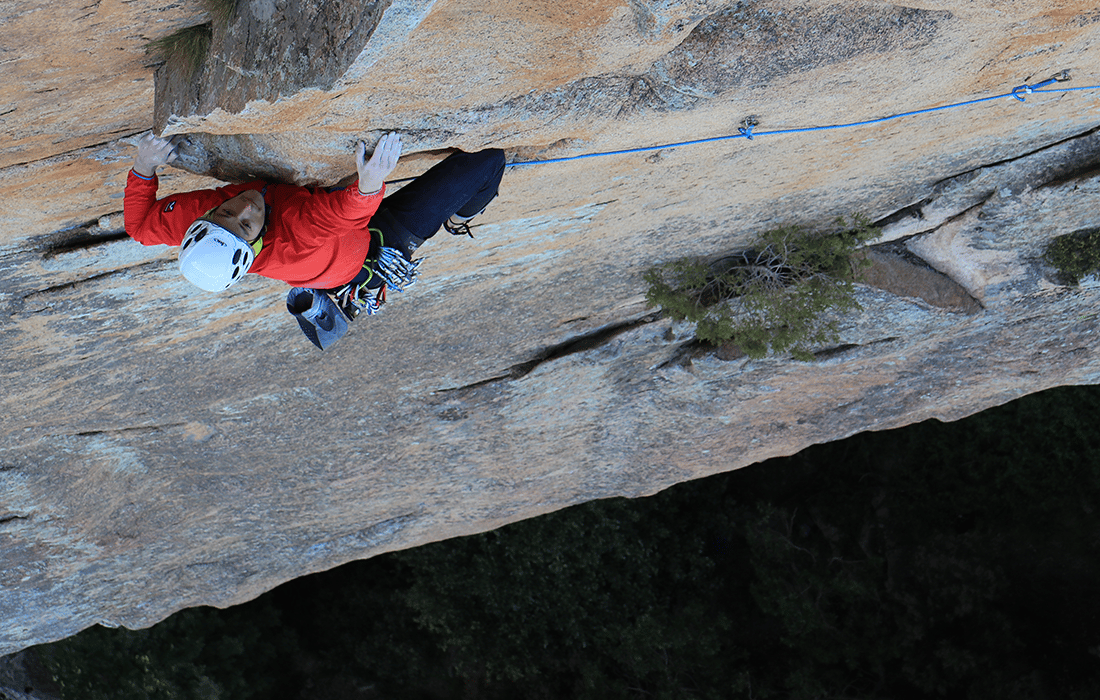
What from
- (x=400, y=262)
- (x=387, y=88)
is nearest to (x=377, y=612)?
(x=400, y=262)

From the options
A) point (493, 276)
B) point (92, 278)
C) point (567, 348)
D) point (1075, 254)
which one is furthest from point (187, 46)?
point (1075, 254)

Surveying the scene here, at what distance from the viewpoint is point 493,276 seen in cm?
522

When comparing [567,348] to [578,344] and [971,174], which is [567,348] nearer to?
[578,344]

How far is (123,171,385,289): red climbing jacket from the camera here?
3.23m

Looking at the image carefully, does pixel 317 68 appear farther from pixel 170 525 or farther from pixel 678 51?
pixel 170 525

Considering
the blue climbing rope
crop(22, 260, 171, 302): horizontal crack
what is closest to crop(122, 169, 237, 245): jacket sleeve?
crop(22, 260, 171, 302): horizontal crack

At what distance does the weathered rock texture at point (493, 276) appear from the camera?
2.87m

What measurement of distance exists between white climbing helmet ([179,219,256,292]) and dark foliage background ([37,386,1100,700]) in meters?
9.35

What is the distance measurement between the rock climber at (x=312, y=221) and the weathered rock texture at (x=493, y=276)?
0.56 feet

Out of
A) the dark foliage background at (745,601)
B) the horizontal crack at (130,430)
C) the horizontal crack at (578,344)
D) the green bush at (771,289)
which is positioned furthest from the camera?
the dark foliage background at (745,601)

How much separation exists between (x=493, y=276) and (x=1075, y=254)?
4.01 m

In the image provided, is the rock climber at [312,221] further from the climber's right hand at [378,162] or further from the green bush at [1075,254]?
the green bush at [1075,254]

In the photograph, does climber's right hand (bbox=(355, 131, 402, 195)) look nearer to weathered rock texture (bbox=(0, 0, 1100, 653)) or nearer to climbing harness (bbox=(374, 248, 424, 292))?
weathered rock texture (bbox=(0, 0, 1100, 653))

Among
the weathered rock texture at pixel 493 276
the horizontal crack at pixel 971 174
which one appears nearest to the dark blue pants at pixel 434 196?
the weathered rock texture at pixel 493 276
